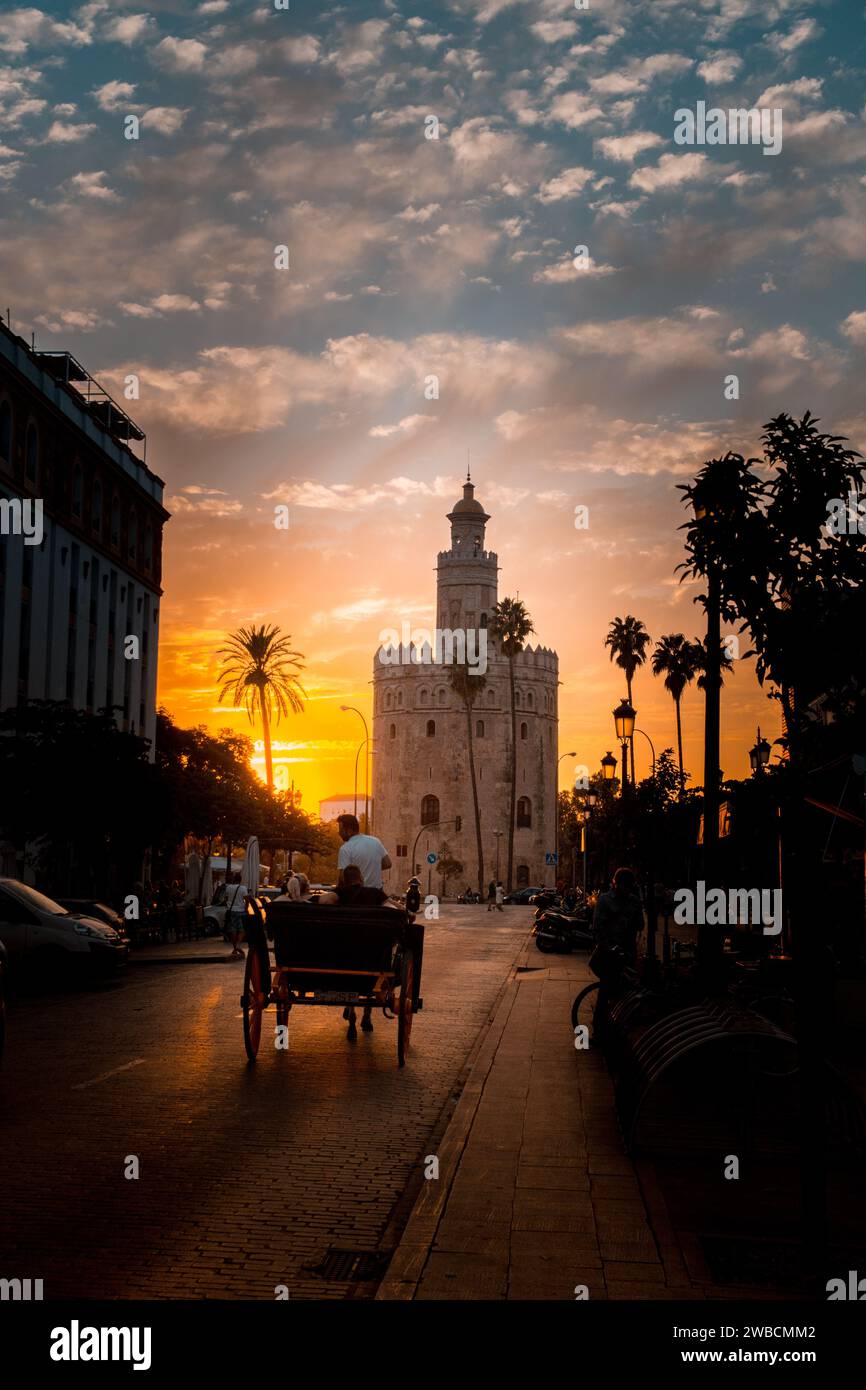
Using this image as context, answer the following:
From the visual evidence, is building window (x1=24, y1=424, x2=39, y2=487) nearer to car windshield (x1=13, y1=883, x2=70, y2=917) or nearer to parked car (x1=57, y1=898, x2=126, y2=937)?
parked car (x1=57, y1=898, x2=126, y2=937)

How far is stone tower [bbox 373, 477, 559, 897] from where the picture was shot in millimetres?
120562

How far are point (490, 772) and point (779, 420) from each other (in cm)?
11094

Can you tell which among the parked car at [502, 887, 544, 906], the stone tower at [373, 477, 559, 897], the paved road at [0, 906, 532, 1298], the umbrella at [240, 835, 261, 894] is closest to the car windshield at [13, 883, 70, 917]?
the paved road at [0, 906, 532, 1298]

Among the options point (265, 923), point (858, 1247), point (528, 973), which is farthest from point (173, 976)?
point (858, 1247)

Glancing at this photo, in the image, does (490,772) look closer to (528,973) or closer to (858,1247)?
(528,973)

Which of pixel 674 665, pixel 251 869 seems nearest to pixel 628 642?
pixel 674 665

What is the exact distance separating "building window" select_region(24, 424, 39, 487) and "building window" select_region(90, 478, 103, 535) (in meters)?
6.32

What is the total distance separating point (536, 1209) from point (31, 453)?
41.4 m

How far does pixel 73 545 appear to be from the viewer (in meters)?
48.6

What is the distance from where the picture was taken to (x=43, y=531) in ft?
147

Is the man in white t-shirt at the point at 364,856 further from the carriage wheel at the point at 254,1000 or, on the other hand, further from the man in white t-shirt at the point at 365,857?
the carriage wheel at the point at 254,1000

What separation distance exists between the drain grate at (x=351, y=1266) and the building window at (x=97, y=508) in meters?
47.2

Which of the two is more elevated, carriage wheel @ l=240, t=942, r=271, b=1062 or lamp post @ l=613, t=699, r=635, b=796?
lamp post @ l=613, t=699, r=635, b=796

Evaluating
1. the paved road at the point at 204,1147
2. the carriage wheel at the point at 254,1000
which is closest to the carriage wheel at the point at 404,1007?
the paved road at the point at 204,1147
